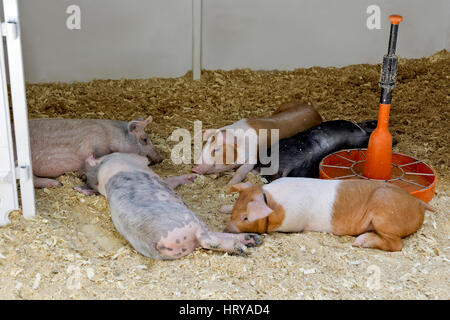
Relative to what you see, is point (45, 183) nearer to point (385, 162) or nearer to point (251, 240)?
point (251, 240)

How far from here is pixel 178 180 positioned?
406cm

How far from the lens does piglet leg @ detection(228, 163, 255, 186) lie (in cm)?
410

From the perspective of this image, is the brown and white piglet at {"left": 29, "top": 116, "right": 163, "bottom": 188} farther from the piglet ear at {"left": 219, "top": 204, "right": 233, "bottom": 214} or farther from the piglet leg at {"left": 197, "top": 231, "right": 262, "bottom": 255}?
the piglet leg at {"left": 197, "top": 231, "right": 262, "bottom": 255}

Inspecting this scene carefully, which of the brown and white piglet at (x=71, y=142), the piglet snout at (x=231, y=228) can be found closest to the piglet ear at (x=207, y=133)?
the brown and white piglet at (x=71, y=142)

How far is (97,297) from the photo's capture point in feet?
8.51

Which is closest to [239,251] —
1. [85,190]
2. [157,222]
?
[157,222]

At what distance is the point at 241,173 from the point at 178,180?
0.48 m

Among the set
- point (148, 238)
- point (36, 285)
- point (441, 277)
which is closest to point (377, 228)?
point (441, 277)

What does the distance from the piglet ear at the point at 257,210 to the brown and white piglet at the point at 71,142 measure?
1.44 metres

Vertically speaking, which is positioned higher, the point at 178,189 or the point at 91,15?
the point at 91,15

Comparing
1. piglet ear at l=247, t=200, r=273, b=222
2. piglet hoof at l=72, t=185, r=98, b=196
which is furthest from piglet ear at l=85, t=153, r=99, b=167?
piglet ear at l=247, t=200, r=273, b=222

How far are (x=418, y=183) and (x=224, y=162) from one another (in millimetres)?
1415

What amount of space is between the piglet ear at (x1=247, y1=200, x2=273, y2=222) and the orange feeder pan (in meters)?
0.86

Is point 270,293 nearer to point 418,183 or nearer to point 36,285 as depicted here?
point 36,285
